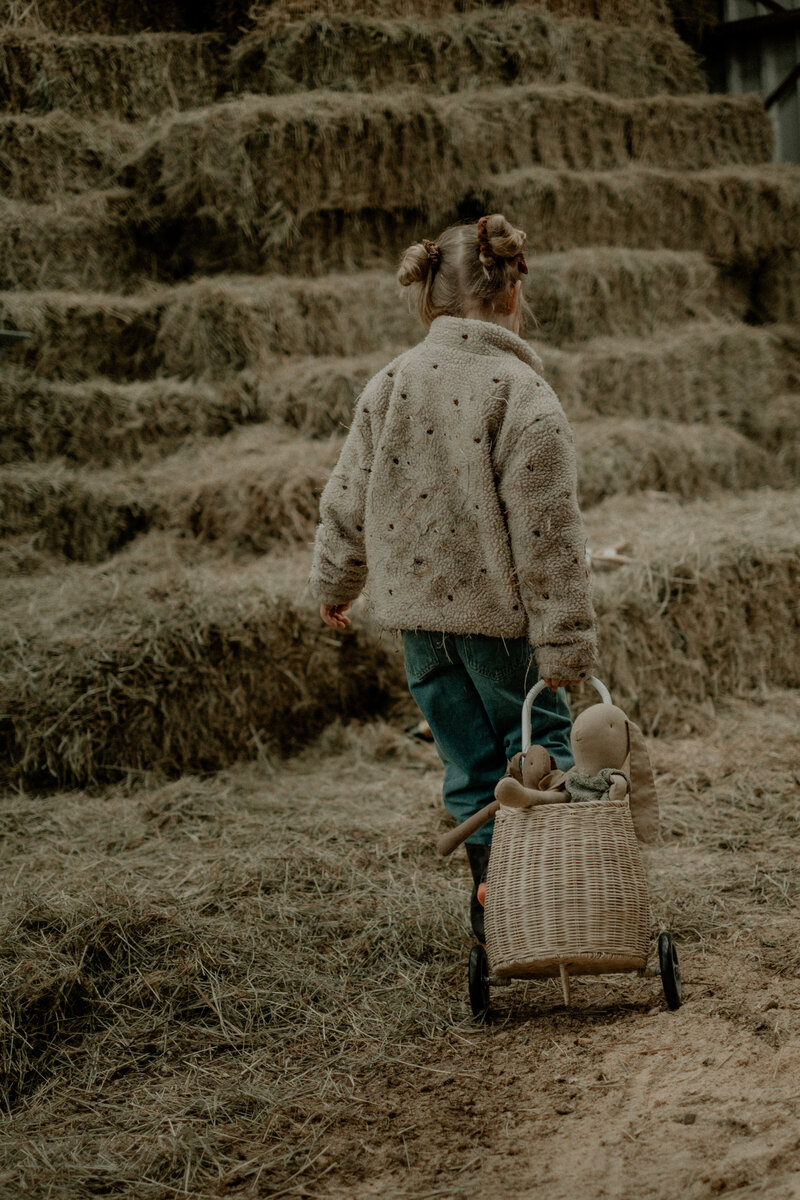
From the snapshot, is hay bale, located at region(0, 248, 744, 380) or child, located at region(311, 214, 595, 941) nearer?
child, located at region(311, 214, 595, 941)

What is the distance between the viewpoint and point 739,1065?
69.6 inches

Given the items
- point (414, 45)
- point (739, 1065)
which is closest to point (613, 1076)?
point (739, 1065)

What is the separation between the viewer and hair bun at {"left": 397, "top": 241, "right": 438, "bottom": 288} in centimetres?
221

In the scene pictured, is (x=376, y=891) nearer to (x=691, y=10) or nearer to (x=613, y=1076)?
(x=613, y=1076)

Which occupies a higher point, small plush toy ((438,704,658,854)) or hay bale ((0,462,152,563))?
hay bale ((0,462,152,563))

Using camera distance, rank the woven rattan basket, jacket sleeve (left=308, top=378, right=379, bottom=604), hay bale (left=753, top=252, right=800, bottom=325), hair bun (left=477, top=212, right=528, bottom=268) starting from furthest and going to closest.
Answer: hay bale (left=753, top=252, right=800, bottom=325), jacket sleeve (left=308, top=378, right=379, bottom=604), hair bun (left=477, top=212, right=528, bottom=268), the woven rattan basket

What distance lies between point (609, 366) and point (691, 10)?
402 cm

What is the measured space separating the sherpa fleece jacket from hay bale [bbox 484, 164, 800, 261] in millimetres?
4104

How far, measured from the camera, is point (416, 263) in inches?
87.0

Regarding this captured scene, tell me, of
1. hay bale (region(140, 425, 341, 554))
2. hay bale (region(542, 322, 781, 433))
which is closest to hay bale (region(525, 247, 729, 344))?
hay bale (region(542, 322, 781, 433))

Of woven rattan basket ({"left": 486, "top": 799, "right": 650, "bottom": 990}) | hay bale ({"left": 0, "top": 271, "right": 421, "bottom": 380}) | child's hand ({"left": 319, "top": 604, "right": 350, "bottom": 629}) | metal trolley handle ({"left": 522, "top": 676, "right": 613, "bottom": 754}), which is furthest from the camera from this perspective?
hay bale ({"left": 0, "top": 271, "right": 421, "bottom": 380})

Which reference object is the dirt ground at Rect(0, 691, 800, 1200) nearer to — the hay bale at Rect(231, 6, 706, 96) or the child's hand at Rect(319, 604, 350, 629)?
the child's hand at Rect(319, 604, 350, 629)

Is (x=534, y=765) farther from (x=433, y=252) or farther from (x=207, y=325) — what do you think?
(x=207, y=325)

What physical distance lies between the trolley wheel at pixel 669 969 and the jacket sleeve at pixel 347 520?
967 mm
